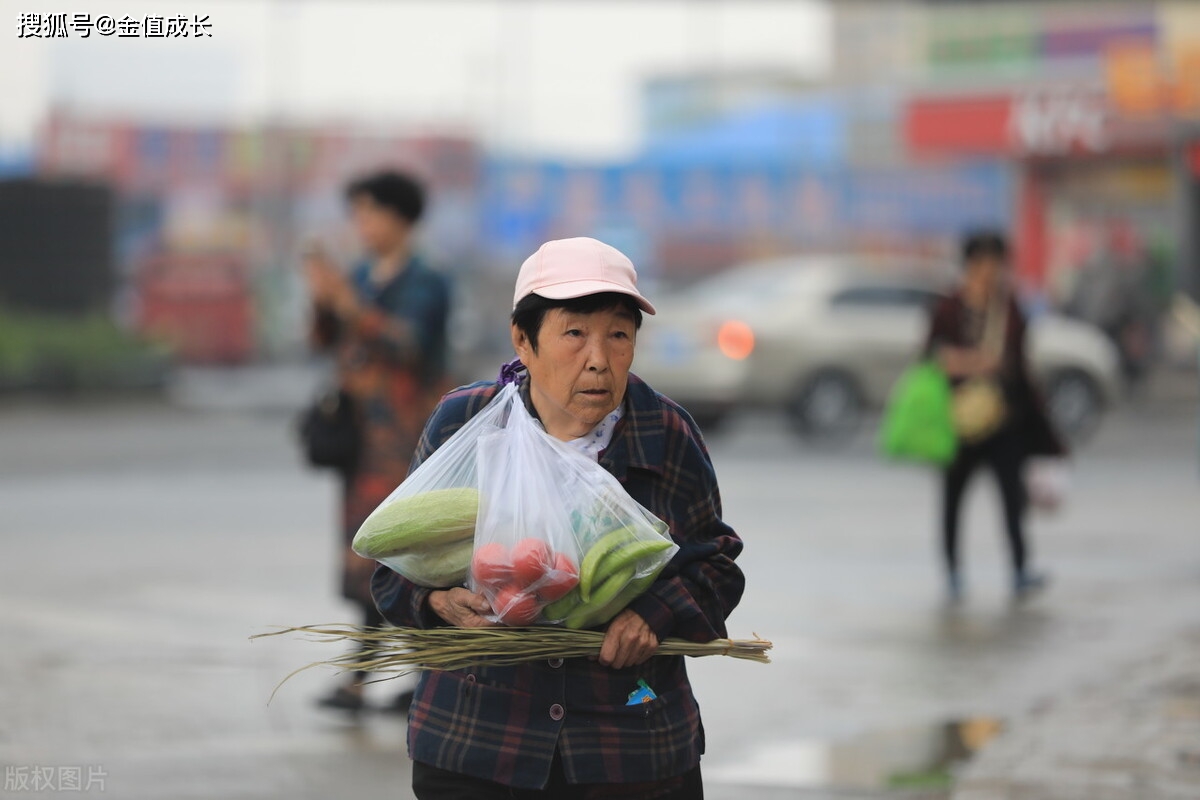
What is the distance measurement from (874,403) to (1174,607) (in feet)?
32.1

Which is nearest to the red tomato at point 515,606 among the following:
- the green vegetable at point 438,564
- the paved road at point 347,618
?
the green vegetable at point 438,564

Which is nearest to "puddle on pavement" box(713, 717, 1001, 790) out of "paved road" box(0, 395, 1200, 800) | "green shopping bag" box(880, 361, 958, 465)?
"paved road" box(0, 395, 1200, 800)

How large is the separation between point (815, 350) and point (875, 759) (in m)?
12.7

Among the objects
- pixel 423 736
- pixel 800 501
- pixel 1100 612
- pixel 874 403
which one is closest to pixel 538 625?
pixel 423 736

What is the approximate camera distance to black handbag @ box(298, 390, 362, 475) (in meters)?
6.81

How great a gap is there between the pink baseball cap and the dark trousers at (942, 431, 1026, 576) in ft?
20.9

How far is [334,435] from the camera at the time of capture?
269 inches

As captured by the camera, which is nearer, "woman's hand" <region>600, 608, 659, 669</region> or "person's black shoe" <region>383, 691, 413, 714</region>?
"woman's hand" <region>600, 608, 659, 669</region>

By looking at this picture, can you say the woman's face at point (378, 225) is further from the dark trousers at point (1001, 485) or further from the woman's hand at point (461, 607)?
the woman's hand at point (461, 607)

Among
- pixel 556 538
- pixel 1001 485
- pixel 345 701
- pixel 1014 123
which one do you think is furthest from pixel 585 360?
pixel 1014 123

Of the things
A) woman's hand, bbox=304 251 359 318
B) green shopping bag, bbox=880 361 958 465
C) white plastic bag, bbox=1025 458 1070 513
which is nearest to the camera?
woman's hand, bbox=304 251 359 318

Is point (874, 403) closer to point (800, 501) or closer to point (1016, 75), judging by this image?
point (800, 501)

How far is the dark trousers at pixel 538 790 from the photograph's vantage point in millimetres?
3221

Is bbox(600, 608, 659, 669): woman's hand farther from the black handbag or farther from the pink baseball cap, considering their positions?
the black handbag
